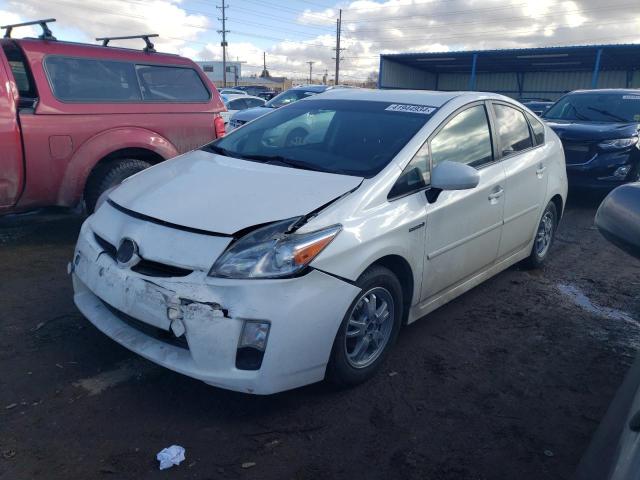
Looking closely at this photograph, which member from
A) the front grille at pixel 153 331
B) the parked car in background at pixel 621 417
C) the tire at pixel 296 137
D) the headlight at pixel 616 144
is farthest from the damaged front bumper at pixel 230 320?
the headlight at pixel 616 144

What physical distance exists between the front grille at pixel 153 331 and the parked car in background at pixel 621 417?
70.6 inches

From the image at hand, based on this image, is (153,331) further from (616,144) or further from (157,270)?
(616,144)

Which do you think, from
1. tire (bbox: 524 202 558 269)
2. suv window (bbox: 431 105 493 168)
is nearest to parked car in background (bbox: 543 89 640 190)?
tire (bbox: 524 202 558 269)

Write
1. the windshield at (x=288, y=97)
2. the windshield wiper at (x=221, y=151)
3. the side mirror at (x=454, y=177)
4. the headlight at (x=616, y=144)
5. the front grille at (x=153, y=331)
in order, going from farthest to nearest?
the windshield at (x=288, y=97) < the headlight at (x=616, y=144) < the windshield wiper at (x=221, y=151) < the side mirror at (x=454, y=177) < the front grille at (x=153, y=331)

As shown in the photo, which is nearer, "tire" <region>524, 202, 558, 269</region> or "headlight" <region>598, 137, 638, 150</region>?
"tire" <region>524, 202, 558, 269</region>

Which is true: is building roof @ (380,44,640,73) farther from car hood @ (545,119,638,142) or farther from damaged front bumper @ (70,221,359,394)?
damaged front bumper @ (70,221,359,394)

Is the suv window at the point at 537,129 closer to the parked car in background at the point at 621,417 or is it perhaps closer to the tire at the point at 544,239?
the tire at the point at 544,239

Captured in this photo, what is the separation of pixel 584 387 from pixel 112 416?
2.71 metres

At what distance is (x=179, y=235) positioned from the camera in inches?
107

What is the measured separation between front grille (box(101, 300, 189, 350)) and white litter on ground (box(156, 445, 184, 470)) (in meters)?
0.47

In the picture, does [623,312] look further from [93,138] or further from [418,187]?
[93,138]

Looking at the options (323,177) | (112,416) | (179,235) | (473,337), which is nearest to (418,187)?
(323,177)

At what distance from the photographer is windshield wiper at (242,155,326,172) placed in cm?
336

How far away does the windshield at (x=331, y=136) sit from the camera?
3.37 meters
